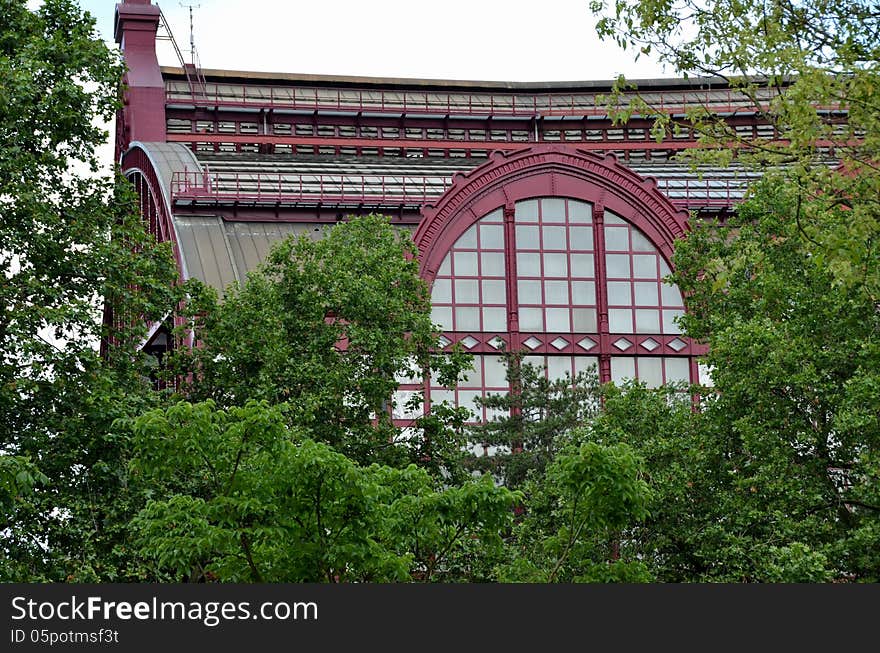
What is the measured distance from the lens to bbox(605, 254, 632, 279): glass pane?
5003 cm

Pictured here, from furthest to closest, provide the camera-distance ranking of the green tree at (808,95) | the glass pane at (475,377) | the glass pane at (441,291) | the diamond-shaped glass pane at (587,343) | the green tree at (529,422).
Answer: the diamond-shaped glass pane at (587,343)
the glass pane at (441,291)
the glass pane at (475,377)
the green tree at (529,422)
the green tree at (808,95)

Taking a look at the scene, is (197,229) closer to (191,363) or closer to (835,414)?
(191,363)

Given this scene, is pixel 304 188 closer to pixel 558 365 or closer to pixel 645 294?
pixel 558 365

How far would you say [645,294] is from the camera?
5012 cm

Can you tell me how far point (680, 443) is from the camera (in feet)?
115

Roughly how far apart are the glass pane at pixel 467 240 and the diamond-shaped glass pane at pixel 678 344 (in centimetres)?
715

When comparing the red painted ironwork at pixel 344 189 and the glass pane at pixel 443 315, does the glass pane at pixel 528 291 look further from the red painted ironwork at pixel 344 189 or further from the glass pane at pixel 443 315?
the red painted ironwork at pixel 344 189

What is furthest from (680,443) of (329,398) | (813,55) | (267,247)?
(267,247)

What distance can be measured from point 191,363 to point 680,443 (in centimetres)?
1208

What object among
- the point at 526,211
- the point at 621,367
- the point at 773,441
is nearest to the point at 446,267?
the point at 526,211

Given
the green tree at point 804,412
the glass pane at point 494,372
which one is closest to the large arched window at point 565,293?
the glass pane at point 494,372

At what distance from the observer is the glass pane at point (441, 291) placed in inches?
1917

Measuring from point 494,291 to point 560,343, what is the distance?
8.89ft

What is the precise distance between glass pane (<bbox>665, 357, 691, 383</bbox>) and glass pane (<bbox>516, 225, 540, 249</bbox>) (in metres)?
5.74
